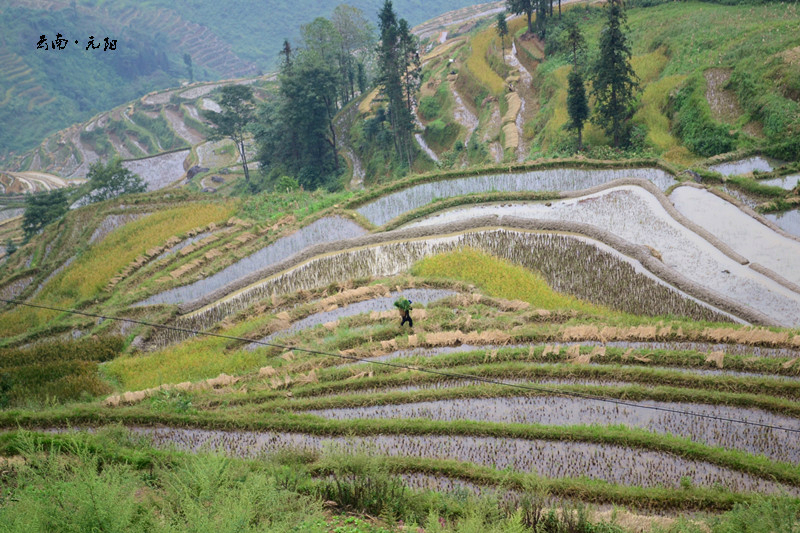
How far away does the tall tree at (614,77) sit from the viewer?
Answer: 19812 millimetres

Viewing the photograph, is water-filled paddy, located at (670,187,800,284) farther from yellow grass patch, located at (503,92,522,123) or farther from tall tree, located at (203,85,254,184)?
tall tree, located at (203,85,254,184)

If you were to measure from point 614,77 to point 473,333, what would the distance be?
47.5 ft

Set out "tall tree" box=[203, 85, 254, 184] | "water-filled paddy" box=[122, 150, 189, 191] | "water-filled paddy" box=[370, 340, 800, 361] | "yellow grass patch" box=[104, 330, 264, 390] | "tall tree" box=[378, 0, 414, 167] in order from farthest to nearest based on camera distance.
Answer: "water-filled paddy" box=[122, 150, 189, 191] < "tall tree" box=[203, 85, 254, 184] < "tall tree" box=[378, 0, 414, 167] < "yellow grass patch" box=[104, 330, 264, 390] < "water-filled paddy" box=[370, 340, 800, 361]

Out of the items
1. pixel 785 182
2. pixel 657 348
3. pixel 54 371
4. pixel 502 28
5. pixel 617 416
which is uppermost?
pixel 502 28

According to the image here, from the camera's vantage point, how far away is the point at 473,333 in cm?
1048

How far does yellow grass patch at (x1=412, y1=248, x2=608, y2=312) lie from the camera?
39.1 feet

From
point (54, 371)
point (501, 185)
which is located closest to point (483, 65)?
point (501, 185)

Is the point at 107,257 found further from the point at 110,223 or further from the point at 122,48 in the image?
the point at 122,48

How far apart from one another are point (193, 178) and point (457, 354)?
41.9 meters

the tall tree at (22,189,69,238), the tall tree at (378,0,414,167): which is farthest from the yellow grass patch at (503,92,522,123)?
the tall tree at (22,189,69,238)

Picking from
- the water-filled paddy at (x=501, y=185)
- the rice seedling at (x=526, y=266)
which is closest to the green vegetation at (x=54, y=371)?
the rice seedling at (x=526, y=266)

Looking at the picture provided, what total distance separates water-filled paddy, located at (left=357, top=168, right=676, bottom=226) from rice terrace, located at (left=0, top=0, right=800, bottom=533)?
0.36 ft

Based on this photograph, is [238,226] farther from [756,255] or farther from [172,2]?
[172,2]

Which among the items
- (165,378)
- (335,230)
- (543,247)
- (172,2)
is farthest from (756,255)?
(172,2)
